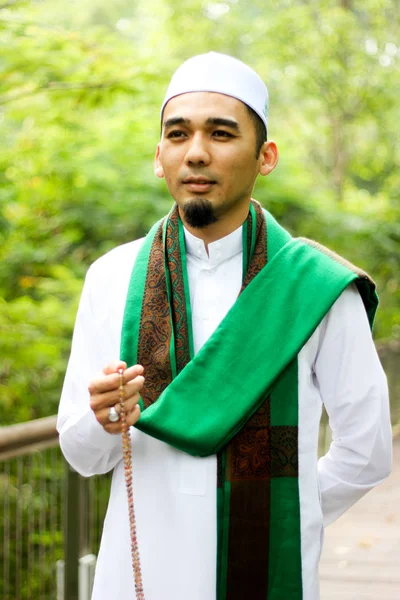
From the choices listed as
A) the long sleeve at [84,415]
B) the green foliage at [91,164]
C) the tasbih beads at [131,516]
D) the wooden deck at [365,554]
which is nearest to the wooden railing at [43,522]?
the green foliage at [91,164]

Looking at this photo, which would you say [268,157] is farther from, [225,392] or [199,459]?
[199,459]

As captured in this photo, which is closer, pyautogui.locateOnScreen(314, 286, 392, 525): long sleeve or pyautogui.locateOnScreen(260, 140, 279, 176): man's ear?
pyautogui.locateOnScreen(314, 286, 392, 525): long sleeve

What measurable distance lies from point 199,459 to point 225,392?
18cm

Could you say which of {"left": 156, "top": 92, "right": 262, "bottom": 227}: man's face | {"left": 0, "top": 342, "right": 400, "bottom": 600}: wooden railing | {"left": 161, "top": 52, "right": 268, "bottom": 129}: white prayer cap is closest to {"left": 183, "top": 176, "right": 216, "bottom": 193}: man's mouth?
{"left": 156, "top": 92, "right": 262, "bottom": 227}: man's face

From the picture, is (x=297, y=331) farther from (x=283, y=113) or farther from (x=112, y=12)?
(x=112, y=12)

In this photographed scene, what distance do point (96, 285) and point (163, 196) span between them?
5.05 metres

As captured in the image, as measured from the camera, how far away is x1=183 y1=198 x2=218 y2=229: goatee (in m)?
2.13

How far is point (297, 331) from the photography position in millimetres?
2107

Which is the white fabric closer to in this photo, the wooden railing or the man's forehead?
the man's forehead

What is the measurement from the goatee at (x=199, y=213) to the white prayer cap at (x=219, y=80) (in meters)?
0.28

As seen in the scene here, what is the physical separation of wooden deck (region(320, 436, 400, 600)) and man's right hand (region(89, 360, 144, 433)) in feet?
11.9

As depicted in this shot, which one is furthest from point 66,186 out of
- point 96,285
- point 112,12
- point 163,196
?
point 112,12

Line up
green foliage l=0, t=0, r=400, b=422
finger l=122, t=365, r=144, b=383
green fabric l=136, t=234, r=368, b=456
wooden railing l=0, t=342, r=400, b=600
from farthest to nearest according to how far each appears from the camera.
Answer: green foliage l=0, t=0, r=400, b=422
wooden railing l=0, t=342, r=400, b=600
green fabric l=136, t=234, r=368, b=456
finger l=122, t=365, r=144, b=383

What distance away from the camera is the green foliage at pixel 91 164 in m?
5.19
